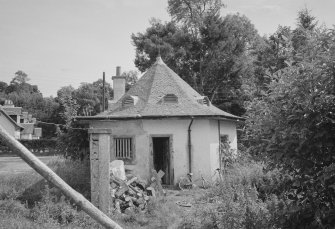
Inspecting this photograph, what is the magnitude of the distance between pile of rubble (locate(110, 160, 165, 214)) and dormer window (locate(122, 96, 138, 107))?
547 cm

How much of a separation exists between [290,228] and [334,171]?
1248mm

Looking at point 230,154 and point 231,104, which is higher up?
point 231,104

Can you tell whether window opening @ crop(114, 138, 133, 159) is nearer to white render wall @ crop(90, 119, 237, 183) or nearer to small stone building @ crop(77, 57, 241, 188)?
small stone building @ crop(77, 57, 241, 188)

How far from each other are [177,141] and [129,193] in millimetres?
5422

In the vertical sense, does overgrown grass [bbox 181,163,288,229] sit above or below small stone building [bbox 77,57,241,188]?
below

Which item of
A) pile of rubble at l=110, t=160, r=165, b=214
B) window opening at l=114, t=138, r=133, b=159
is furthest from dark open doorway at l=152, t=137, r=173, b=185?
pile of rubble at l=110, t=160, r=165, b=214

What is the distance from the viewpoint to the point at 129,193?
10156mm

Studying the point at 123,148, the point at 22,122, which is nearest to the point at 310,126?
the point at 123,148

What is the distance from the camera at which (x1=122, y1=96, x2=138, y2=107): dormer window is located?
16.4 metres

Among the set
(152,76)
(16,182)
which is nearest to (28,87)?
(152,76)

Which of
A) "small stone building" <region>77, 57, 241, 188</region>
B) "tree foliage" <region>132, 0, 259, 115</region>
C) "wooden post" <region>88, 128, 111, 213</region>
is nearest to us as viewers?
"wooden post" <region>88, 128, 111, 213</region>

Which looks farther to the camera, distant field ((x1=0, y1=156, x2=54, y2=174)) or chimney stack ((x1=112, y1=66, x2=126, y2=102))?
chimney stack ((x1=112, y1=66, x2=126, y2=102))

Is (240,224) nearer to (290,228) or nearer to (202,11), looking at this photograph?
(290,228)

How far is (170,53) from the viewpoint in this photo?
30.7 m
